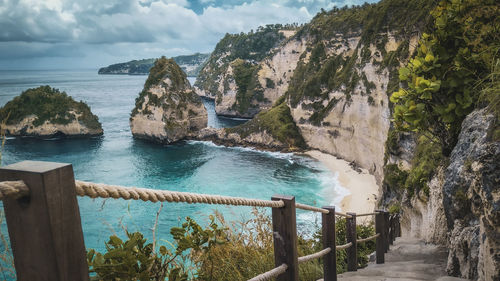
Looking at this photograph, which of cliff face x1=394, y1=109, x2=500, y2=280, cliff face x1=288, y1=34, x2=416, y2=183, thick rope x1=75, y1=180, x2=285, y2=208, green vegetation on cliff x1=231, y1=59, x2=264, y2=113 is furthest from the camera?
green vegetation on cliff x1=231, y1=59, x2=264, y2=113

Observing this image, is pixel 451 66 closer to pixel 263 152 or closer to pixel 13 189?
pixel 13 189

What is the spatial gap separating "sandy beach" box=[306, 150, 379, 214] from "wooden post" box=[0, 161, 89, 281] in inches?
1063

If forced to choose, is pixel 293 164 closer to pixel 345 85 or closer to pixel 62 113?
pixel 345 85

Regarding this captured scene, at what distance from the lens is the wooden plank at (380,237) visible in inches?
228

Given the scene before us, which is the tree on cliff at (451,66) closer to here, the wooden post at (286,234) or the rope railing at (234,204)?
the rope railing at (234,204)

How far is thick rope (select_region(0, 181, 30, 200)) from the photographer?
94 centimetres

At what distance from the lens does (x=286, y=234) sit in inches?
94.0

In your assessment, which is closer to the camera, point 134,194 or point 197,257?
point 134,194

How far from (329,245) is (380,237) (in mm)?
2721

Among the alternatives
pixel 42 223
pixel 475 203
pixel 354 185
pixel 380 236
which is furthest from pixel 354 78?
pixel 42 223

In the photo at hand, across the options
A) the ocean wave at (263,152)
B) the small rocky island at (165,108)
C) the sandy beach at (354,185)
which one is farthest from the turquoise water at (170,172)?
the small rocky island at (165,108)

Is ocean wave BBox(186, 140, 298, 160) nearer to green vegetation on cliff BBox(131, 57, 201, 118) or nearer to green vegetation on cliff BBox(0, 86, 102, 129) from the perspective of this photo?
green vegetation on cliff BBox(131, 57, 201, 118)

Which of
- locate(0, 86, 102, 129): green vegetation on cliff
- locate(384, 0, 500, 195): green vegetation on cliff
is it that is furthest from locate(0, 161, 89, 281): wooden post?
locate(0, 86, 102, 129): green vegetation on cliff

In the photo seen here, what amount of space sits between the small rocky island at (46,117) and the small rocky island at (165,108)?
9.31m
